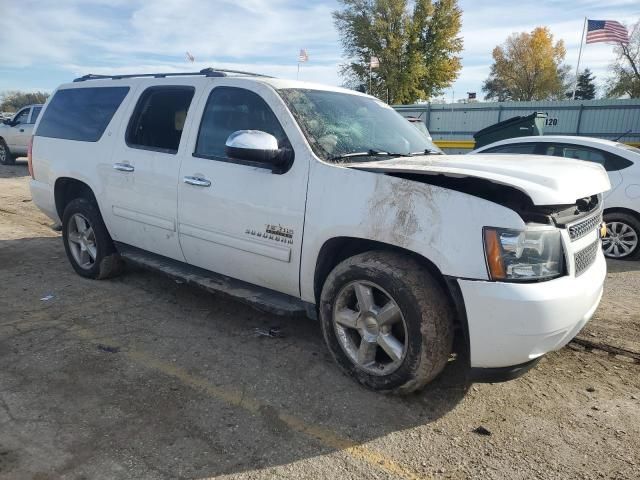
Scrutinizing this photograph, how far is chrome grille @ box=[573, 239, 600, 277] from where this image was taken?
2793 millimetres

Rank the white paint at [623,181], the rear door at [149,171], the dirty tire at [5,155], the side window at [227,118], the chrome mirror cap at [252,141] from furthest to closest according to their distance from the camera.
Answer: the dirty tire at [5,155] < the white paint at [623,181] < the rear door at [149,171] < the side window at [227,118] < the chrome mirror cap at [252,141]

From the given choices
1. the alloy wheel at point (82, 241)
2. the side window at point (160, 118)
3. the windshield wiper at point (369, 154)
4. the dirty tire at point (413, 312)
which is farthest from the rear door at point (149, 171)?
the dirty tire at point (413, 312)

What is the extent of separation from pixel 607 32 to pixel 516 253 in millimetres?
23679

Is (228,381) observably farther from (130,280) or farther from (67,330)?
(130,280)

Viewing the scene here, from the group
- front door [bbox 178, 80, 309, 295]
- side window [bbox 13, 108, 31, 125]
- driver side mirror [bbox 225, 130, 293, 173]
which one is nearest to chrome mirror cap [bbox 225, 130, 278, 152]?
driver side mirror [bbox 225, 130, 293, 173]

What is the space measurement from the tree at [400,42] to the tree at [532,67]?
17673 mm

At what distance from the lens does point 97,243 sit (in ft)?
16.1

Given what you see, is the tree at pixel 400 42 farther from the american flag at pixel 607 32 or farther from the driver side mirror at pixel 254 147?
the driver side mirror at pixel 254 147

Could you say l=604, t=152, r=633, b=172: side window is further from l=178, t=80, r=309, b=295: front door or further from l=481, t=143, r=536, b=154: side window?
l=178, t=80, r=309, b=295: front door

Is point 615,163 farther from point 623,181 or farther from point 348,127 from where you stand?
point 348,127

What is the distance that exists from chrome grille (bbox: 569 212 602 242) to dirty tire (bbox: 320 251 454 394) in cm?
79

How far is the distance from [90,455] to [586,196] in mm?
2967

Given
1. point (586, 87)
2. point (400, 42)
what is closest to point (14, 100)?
point (400, 42)

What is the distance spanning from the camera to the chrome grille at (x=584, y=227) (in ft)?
9.14
